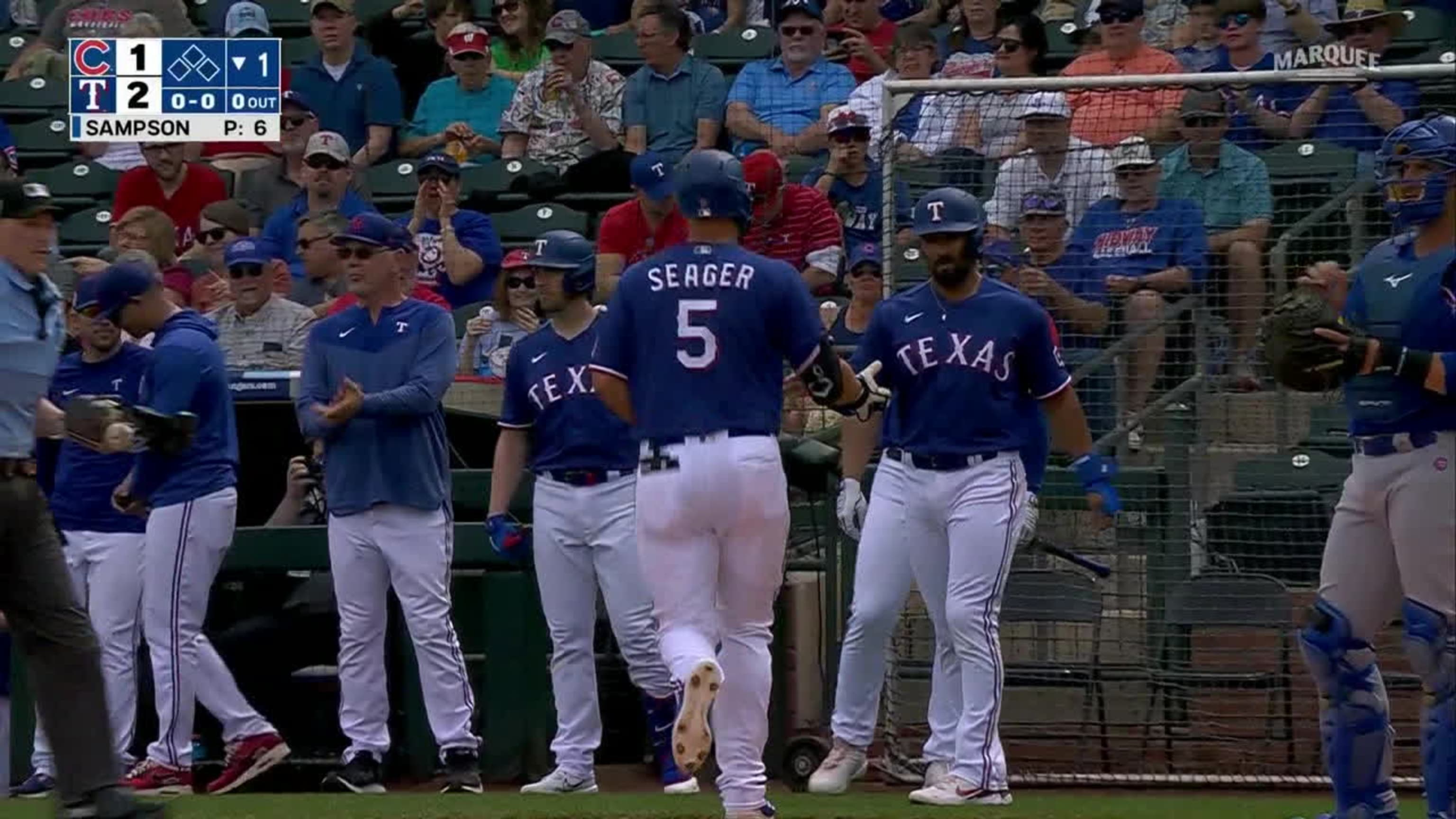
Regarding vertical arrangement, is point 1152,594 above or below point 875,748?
above

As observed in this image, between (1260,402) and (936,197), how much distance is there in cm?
210

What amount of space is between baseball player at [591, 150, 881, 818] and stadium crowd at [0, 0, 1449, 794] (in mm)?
700

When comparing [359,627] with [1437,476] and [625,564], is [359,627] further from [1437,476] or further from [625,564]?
[1437,476]

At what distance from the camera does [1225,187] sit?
9203 millimetres

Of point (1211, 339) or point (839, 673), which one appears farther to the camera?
point (1211, 339)

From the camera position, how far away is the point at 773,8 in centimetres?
1383

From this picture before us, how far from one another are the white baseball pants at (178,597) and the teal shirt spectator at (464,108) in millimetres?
4711

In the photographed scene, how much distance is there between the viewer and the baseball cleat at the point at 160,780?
28.3ft

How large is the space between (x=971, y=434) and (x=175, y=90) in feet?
24.5

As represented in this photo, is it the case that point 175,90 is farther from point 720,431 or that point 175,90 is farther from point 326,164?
point 720,431

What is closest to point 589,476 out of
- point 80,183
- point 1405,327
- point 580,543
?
point 580,543

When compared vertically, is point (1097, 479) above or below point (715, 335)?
below

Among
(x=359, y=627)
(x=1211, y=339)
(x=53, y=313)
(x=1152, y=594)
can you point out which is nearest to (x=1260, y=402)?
(x=1211, y=339)

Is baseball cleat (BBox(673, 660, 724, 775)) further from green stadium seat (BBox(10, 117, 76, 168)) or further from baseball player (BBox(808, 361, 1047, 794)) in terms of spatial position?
green stadium seat (BBox(10, 117, 76, 168))
